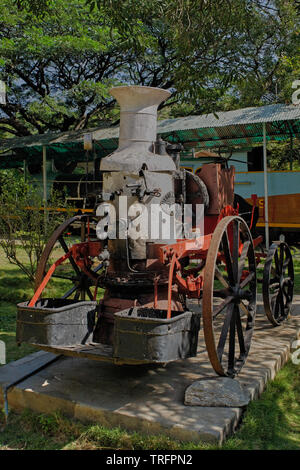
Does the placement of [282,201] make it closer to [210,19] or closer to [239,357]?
[210,19]

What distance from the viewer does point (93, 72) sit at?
21.0 metres

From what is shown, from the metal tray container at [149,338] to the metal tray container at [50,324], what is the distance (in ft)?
1.73

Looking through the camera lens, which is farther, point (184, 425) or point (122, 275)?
point (122, 275)

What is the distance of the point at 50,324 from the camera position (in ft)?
12.0

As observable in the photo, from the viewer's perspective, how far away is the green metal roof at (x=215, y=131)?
12.0m

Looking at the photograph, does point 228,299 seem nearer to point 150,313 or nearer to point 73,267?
point 150,313

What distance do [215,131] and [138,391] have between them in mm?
10292

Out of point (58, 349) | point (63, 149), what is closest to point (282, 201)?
point (63, 149)

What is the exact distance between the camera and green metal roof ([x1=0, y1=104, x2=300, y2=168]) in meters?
12.0

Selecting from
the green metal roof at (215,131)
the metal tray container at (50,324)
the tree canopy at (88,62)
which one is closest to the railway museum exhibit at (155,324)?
the metal tray container at (50,324)

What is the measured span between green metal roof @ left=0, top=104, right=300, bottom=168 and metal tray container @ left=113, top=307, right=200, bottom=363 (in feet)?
23.8

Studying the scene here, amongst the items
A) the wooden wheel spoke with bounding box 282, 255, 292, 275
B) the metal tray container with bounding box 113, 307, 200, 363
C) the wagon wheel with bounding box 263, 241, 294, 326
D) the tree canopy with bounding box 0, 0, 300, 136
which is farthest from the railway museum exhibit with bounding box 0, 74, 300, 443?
the tree canopy with bounding box 0, 0, 300, 136

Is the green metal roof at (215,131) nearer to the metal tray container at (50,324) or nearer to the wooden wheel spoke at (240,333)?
the wooden wheel spoke at (240,333)
